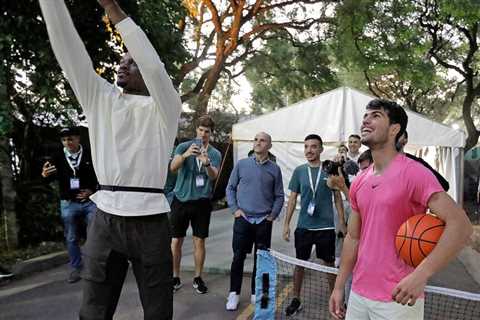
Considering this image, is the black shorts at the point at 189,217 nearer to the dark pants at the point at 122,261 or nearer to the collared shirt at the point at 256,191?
the collared shirt at the point at 256,191

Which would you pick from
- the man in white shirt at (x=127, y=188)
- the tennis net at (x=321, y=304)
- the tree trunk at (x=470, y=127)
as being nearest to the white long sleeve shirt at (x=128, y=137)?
the man in white shirt at (x=127, y=188)

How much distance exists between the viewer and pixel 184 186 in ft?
17.1

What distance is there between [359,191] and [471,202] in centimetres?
1611

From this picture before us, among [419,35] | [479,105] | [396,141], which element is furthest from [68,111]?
[479,105]

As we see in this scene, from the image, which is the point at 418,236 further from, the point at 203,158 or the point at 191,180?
the point at 191,180

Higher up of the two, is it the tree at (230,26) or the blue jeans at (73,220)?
the tree at (230,26)

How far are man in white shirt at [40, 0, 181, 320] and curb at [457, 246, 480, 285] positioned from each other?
586cm

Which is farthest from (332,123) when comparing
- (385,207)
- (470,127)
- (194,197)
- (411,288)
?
(411,288)

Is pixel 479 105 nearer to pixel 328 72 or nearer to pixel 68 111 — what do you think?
pixel 328 72

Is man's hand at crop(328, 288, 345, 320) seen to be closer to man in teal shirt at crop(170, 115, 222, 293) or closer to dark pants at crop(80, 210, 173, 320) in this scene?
dark pants at crop(80, 210, 173, 320)

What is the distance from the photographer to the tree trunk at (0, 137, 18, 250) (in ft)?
22.2

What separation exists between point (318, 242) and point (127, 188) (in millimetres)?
3072

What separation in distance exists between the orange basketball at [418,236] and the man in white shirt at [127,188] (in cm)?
113

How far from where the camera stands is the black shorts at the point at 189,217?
17.0 feet
